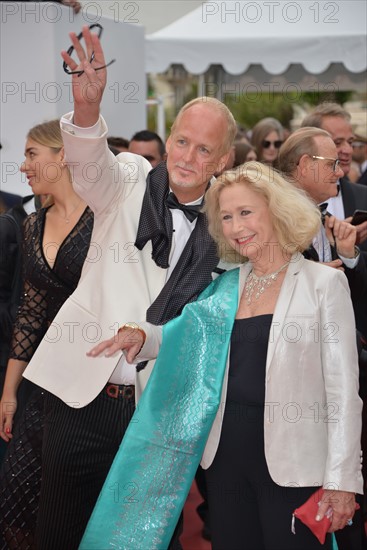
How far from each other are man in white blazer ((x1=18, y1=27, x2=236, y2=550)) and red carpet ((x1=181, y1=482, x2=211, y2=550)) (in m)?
1.39

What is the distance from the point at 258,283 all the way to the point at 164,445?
618mm

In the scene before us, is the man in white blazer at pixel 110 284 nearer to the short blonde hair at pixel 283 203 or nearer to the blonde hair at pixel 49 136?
the short blonde hair at pixel 283 203

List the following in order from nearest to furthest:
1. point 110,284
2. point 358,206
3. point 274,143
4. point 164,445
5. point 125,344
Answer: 1. point 125,344
2. point 164,445
3. point 110,284
4. point 358,206
5. point 274,143

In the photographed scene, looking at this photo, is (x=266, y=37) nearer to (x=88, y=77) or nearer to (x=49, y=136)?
(x=49, y=136)

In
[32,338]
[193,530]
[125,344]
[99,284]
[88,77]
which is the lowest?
[193,530]

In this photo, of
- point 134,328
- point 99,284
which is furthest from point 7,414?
point 134,328

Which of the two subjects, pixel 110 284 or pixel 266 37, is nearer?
pixel 110 284

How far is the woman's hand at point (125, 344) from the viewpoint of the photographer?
2510 millimetres

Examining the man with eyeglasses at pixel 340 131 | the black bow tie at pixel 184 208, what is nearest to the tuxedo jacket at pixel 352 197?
the man with eyeglasses at pixel 340 131

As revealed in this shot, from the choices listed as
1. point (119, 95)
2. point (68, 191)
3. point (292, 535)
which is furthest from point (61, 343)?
point (119, 95)

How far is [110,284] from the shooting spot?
289 cm

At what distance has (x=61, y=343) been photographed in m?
3.00

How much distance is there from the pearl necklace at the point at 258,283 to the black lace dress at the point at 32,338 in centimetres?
69

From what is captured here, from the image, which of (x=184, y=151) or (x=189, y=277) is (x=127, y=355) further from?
(x=184, y=151)
